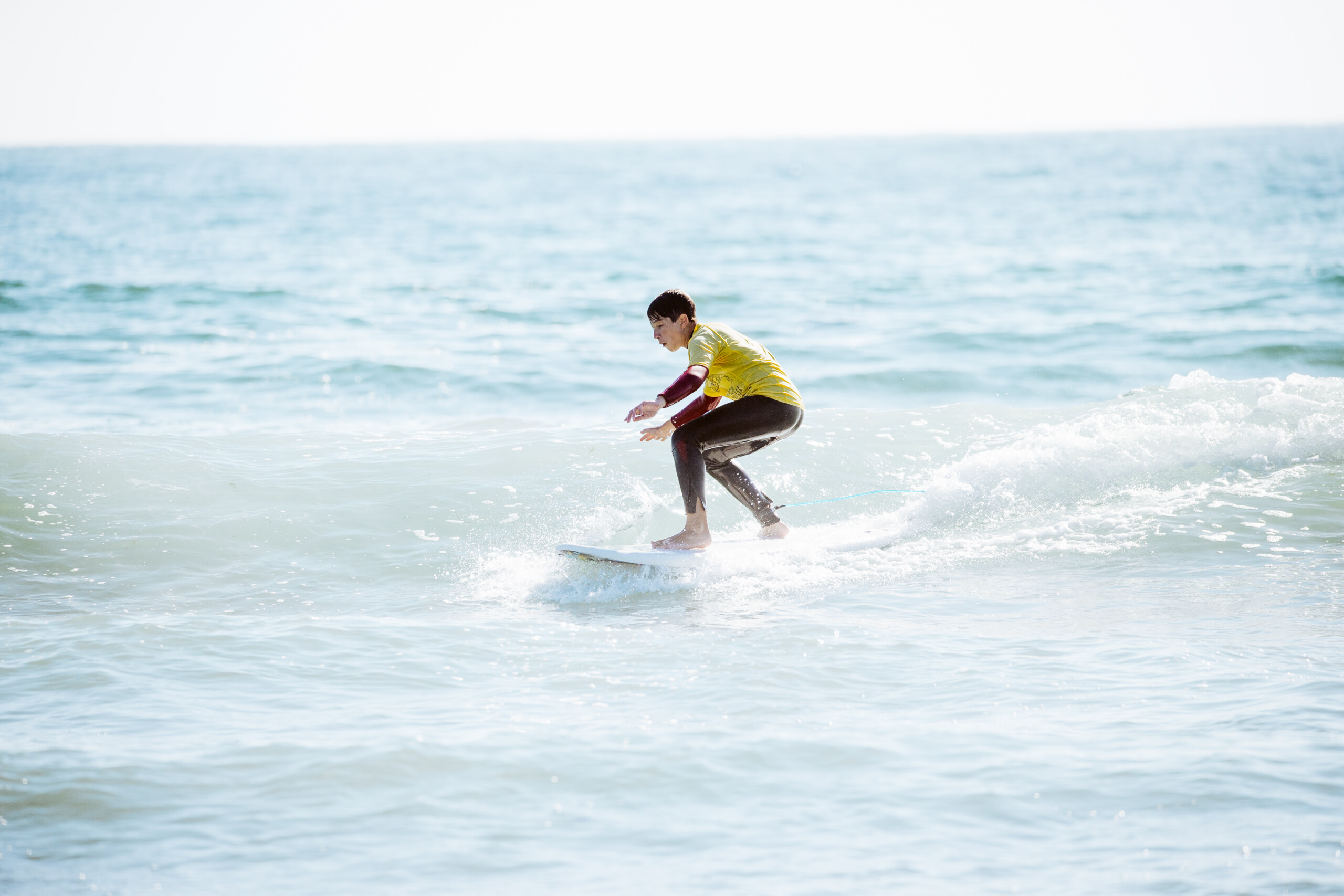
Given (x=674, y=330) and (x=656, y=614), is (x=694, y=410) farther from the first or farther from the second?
(x=656, y=614)

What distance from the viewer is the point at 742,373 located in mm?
6852

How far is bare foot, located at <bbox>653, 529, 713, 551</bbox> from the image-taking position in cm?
701

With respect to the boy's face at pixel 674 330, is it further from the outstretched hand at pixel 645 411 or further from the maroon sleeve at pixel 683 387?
the outstretched hand at pixel 645 411

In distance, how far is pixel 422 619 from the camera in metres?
6.38

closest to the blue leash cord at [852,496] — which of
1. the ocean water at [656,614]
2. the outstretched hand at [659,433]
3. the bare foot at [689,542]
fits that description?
the ocean water at [656,614]

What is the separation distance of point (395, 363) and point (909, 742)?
12.3 m

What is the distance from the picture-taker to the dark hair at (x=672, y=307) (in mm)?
6445

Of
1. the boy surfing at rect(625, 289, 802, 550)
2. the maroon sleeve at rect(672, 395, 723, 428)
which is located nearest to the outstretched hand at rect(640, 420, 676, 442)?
the boy surfing at rect(625, 289, 802, 550)

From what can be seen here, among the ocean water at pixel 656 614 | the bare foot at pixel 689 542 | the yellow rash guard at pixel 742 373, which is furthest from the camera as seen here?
the bare foot at pixel 689 542

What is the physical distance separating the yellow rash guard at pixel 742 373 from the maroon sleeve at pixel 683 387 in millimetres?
396

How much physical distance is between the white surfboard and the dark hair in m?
1.48

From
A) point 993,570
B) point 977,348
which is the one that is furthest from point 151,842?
point 977,348

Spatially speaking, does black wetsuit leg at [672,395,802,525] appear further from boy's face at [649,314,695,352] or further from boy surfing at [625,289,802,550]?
boy's face at [649,314,695,352]

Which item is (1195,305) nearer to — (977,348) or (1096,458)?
(977,348)
